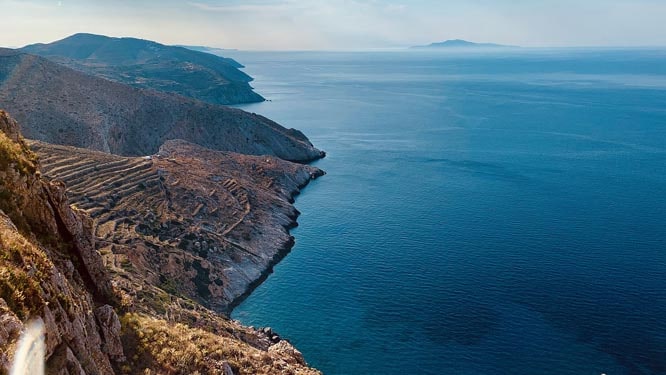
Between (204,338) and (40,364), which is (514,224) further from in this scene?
(40,364)

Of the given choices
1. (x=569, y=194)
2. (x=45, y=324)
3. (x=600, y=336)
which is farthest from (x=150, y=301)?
(x=569, y=194)

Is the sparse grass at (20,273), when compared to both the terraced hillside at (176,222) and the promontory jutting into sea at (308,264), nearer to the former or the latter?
the promontory jutting into sea at (308,264)

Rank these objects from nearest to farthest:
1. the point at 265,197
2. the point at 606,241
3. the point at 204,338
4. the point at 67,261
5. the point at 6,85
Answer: the point at 67,261 < the point at 204,338 < the point at 606,241 < the point at 265,197 < the point at 6,85

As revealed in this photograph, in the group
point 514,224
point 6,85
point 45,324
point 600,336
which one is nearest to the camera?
point 45,324

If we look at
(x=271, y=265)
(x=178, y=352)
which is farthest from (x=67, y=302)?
(x=271, y=265)

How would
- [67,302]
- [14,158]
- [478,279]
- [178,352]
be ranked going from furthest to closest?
[478,279]
[178,352]
[14,158]
[67,302]

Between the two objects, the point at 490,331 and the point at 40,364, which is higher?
the point at 40,364

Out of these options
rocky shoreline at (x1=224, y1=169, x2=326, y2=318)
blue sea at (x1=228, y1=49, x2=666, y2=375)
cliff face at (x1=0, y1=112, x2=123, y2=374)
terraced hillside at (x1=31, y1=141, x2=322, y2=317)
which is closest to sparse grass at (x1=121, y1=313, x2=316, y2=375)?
cliff face at (x1=0, y1=112, x2=123, y2=374)

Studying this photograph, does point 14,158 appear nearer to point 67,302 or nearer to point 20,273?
point 67,302
